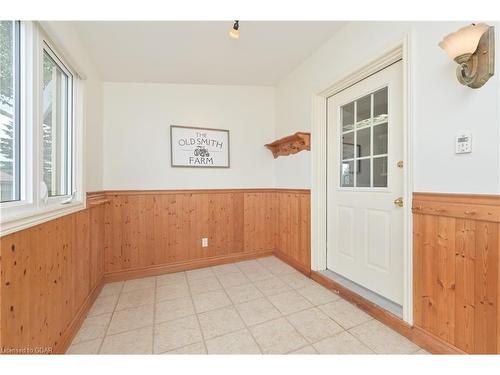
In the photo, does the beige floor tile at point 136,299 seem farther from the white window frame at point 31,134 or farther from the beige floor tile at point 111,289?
the white window frame at point 31,134

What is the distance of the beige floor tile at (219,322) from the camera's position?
1.58m

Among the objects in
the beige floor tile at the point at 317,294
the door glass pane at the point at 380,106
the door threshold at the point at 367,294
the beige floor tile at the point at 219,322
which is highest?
the door glass pane at the point at 380,106

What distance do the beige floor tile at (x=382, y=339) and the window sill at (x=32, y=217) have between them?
2.00m

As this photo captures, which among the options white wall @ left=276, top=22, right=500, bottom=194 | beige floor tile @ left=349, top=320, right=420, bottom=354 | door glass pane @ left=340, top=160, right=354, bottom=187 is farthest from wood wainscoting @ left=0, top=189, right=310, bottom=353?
white wall @ left=276, top=22, right=500, bottom=194

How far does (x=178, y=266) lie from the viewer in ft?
8.91

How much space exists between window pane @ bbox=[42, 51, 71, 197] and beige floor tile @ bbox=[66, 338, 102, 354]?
101 centimetres

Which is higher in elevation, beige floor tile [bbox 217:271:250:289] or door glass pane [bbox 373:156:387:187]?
door glass pane [bbox 373:156:387:187]

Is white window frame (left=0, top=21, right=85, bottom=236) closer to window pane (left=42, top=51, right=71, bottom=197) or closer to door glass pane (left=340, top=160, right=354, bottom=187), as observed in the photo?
window pane (left=42, top=51, right=71, bottom=197)

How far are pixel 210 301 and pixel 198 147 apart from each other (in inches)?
70.4

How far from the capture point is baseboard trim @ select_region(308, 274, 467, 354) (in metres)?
1.31

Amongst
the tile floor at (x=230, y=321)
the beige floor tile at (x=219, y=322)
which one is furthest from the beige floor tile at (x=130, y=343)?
the beige floor tile at (x=219, y=322)

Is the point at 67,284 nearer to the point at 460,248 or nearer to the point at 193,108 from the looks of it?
the point at 193,108

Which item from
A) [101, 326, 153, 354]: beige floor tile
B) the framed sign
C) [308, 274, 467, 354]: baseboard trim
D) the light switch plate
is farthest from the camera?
the framed sign

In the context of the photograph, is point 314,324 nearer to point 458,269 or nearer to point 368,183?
point 458,269
